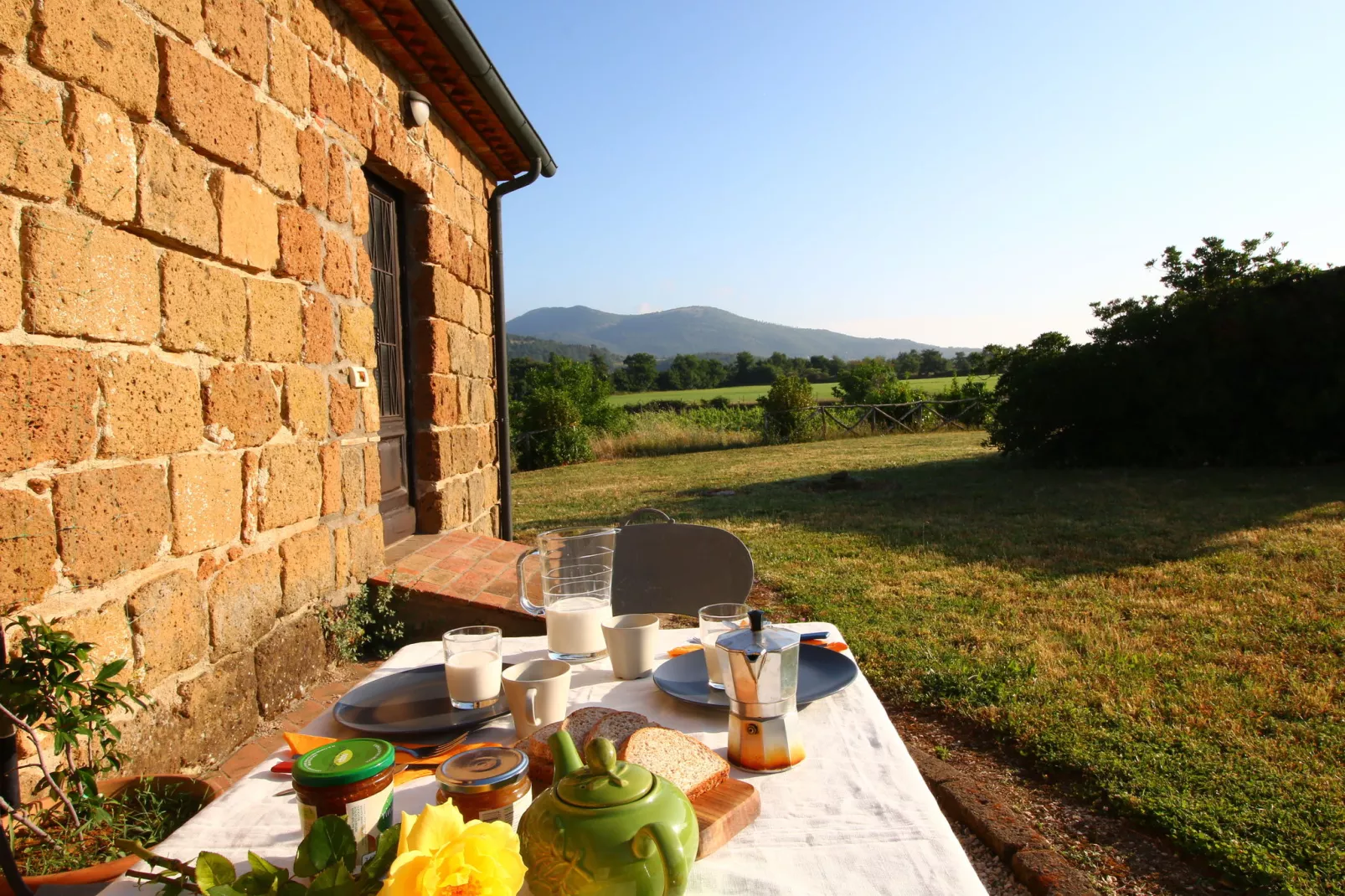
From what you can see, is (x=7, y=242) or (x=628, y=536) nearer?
(x=7, y=242)

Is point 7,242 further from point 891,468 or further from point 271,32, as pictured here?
point 891,468

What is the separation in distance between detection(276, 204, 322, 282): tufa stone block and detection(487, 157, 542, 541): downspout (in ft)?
8.04

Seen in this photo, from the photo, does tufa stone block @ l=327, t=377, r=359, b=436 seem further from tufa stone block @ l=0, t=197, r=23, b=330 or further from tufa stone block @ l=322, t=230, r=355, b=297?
tufa stone block @ l=0, t=197, r=23, b=330

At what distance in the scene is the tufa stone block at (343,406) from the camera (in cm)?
340

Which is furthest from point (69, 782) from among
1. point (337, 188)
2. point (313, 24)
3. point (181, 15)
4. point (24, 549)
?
point (313, 24)

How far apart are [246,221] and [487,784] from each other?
242 centimetres

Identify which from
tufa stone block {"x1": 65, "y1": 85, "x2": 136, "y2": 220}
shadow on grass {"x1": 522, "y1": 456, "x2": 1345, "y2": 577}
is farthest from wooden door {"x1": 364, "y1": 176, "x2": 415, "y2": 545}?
shadow on grass {"x1": 522, "y1": 456, "x2": 1345, "y2": 577}

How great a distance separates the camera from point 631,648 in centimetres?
173

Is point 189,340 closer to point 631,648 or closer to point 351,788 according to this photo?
point 631,648

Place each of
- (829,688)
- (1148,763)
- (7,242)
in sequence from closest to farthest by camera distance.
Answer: (829,688) → (7,242) → (1148,763)

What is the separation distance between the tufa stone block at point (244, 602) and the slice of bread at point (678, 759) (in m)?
1.90

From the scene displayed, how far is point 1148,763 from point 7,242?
364 centimetres

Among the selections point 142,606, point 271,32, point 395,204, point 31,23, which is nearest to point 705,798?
point 142,606

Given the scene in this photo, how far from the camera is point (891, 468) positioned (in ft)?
41.2
